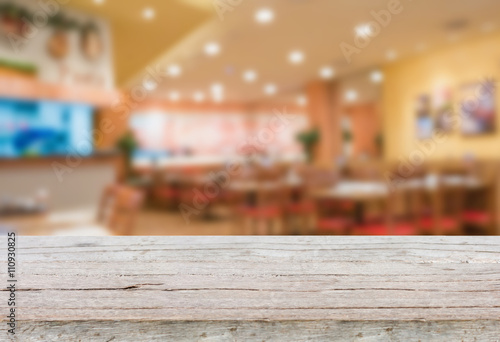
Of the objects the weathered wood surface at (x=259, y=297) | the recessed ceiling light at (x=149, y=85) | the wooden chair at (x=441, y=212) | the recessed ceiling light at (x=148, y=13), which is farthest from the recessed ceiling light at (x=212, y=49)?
the weathered wood surface at (x=259, y=297)

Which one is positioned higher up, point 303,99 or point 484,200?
point 303,99

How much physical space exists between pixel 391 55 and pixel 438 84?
88 centimetres

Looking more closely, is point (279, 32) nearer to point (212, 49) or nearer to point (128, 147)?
point (212, 49)

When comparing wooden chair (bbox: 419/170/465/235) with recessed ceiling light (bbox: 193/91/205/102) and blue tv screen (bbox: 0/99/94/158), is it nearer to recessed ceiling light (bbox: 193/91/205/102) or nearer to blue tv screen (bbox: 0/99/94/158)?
blue tv screen (bbox: 0/99/94/158)

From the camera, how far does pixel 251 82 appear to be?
918 cm

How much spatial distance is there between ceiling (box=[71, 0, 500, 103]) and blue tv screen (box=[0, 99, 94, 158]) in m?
1.25

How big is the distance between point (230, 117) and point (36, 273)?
1246 centimetres

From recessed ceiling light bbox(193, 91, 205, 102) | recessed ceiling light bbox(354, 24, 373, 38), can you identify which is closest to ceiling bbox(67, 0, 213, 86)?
recessed ceiling light bbox(354, 24, 373, 38)

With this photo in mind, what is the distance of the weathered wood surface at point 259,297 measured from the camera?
1.31 ft

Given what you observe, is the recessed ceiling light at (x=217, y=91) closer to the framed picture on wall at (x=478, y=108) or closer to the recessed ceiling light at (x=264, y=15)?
the recessed ceiling light at (x=264, y=15)

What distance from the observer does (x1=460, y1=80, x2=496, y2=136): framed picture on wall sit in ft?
17.8

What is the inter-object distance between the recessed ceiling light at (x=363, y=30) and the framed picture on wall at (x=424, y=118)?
1.68m

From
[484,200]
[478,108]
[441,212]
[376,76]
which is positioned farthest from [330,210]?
[376,76]

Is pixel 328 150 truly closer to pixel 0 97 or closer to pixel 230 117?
pixel 230 117
